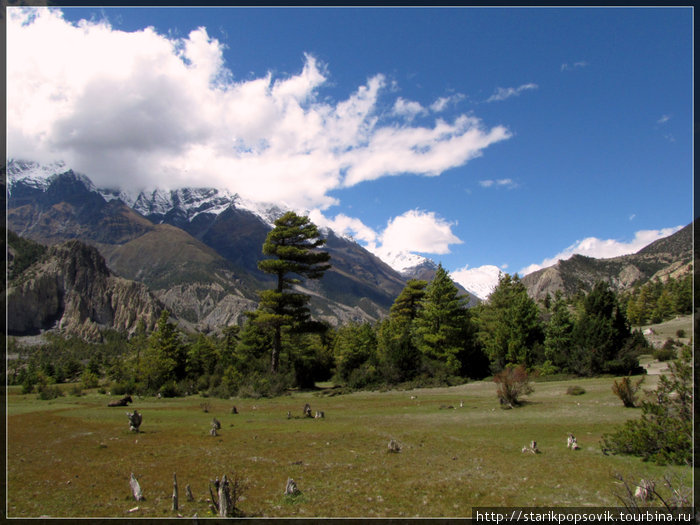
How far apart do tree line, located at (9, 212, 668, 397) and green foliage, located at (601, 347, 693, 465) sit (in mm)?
24001

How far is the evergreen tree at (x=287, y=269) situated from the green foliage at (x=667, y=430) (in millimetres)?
29727

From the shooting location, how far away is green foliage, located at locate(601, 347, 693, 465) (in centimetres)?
1077

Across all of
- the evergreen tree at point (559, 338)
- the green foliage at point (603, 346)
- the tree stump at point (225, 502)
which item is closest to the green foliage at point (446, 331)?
the evergreen tree at point (559, 338)

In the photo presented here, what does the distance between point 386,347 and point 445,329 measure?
23.1ft

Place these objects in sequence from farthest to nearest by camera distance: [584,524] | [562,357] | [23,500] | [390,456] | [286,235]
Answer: [286,235] < [562,357] < [390,456] < [23,500] < [584,524]

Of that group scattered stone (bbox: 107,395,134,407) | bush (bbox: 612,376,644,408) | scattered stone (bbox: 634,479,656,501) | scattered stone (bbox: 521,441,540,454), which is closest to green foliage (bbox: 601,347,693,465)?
scattered stone (bbox: 521,441,540,454)

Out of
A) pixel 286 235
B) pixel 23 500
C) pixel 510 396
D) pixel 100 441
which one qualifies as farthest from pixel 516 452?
pixel 286 235

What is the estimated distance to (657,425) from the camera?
11.5 m

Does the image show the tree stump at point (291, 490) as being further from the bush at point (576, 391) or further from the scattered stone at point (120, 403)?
the scattered stone at point (120, 403)

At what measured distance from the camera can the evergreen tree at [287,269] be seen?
3984 centimetres

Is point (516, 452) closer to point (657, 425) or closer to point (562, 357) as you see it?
point (657, 425)

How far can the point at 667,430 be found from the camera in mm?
11109

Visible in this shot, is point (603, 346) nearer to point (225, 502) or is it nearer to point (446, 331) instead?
point (446, 331)

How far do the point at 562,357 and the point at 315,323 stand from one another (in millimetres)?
24750
